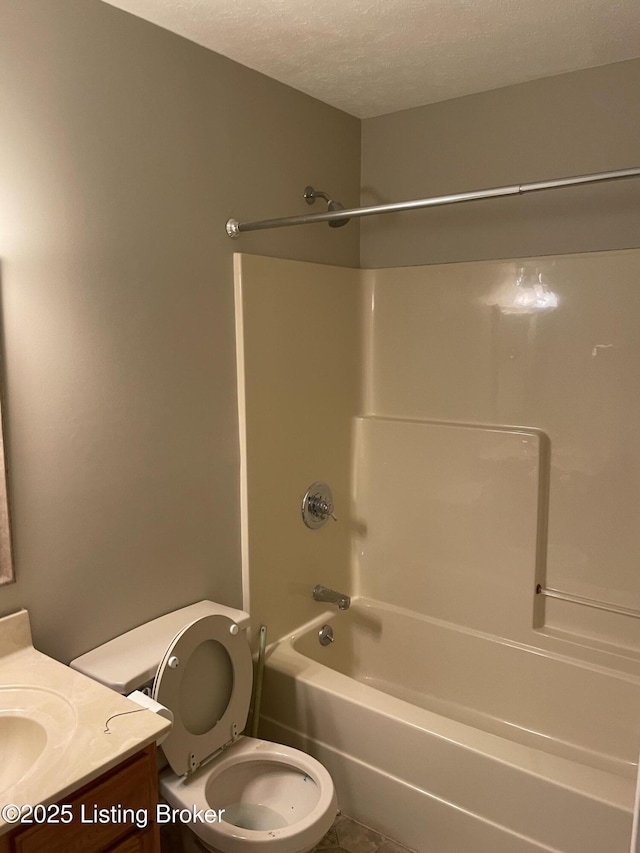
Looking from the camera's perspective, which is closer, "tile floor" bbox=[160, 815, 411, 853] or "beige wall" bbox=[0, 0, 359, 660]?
"beige wall" bbox=[0, 0, 359, 660]

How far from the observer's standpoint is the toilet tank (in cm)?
178

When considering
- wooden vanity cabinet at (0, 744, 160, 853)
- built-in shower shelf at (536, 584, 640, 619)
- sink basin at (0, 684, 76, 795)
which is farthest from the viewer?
built-in shower shelf at (536, 584, 640, 619)

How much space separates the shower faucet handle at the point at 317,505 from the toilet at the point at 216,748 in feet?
1.87

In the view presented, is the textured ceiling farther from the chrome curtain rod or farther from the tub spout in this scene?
the tub spout

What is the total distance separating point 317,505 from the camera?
265 centimetres

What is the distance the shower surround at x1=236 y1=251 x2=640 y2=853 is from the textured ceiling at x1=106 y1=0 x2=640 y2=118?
625 mm

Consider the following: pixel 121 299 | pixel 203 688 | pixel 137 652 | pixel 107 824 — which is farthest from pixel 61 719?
pixel 121 299

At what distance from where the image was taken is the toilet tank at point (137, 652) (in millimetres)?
1782

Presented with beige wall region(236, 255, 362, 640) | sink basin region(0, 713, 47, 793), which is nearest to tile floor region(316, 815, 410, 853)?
beige wall region(236, 255, 362, 640)

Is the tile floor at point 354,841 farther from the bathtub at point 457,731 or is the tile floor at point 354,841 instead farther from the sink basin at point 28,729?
the sink basin at point 28,729

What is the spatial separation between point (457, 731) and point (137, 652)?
0.94m

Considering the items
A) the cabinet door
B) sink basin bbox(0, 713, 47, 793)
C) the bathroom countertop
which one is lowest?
the cabinet door

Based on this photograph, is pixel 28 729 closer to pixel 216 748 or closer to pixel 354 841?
pixel 216 748

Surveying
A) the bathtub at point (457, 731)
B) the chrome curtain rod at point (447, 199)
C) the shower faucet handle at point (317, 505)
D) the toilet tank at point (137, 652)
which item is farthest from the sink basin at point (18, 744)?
the chrome curtain rod at point (447, 199)
